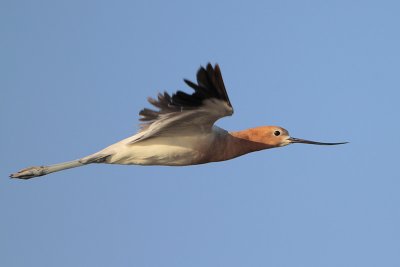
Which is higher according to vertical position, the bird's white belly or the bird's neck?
the bird's white belly

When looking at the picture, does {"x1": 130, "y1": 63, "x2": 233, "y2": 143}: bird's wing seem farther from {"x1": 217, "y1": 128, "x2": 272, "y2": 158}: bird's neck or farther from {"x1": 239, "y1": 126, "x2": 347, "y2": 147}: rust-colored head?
{"x1": 239, "y1": 126, "x2": 347, "y2": 147}: rust-colored head

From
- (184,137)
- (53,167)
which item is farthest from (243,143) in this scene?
(53,167)

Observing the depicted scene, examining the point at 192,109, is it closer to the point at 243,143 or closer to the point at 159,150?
the point at 159,150

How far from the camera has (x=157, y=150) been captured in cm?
1202

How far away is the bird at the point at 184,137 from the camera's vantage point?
10938 mm

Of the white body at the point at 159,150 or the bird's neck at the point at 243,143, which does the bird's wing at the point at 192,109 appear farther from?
the bird's neck at the point at 243,143

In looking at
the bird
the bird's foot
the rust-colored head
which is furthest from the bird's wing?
the bird's foot

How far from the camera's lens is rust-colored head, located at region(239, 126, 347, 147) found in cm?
1323

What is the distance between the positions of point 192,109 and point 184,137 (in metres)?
0.99

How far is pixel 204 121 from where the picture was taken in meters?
11.8

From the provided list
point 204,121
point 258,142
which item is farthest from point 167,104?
point 258,142

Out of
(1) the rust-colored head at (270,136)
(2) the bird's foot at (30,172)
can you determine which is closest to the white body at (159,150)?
(2) the bird's foot at (30,172)

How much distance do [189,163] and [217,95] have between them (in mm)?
1986

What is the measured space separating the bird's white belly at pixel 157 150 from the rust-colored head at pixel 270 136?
125cm
